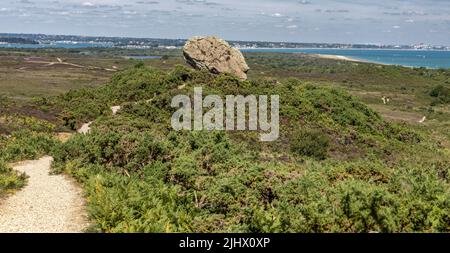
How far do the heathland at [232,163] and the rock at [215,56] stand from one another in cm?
289

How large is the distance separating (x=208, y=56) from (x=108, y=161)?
28.2 meters

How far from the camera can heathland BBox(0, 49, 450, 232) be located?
1324 centimetres

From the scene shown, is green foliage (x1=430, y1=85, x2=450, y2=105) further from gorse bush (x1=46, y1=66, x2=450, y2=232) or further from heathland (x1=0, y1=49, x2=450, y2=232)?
gorse bush (x1=46, y1=66, x2=450, y2=232)

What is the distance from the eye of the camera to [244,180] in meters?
17.2

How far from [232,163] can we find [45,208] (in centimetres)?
748

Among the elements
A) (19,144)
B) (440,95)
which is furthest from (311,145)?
(440,95)

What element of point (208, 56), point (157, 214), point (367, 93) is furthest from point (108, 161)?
point (367, 93)

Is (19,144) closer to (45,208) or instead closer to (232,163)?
(45,208)

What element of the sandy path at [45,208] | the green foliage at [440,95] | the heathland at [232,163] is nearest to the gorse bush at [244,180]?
the heathland at [232,163]

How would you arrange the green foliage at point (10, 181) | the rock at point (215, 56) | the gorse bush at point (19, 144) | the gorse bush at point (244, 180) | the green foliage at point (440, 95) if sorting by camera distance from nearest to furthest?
the gorse bush at point (244, 180)
the green foliage at point (10, 181)
the gorse bush at point (19, 144)
the rock at point (215, 56)
the green foliage at point (440, 95)

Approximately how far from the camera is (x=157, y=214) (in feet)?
46.4

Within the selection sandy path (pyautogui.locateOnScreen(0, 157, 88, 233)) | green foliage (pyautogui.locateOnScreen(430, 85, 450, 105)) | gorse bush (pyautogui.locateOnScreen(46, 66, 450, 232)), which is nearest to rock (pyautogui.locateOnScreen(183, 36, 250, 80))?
gorse bush (pyautogui.locateOnScreen(46, 66, 450, 232))

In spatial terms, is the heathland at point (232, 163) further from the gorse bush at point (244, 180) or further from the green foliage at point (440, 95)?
the green foliage at point (440, 95)

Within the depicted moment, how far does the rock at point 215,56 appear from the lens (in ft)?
158
